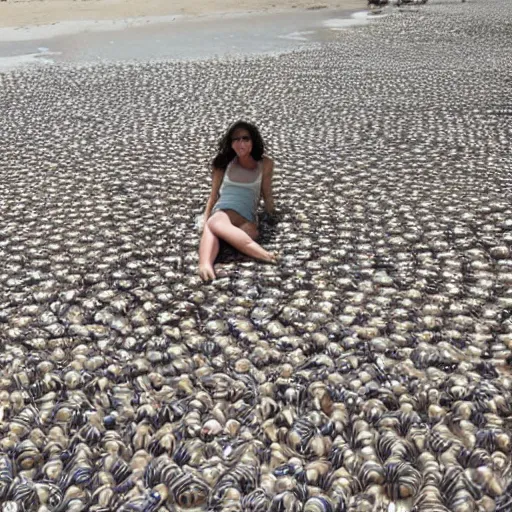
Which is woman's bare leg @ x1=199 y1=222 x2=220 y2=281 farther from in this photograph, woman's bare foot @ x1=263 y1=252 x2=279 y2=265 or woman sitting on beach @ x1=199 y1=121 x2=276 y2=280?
woman's bare foot @ x1=263 y1=252 x2=279 y2=265

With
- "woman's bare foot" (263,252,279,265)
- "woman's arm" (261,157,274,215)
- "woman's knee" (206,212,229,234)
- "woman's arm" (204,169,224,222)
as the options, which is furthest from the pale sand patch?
"woman's bare foot" (263,252,279,265)

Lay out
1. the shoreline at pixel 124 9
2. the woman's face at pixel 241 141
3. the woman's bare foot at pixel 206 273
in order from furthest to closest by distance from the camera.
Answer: the shoreline at pixel 124 9, the woman's face at pixel 241 141, the woman's bare foot at pixel 206 273

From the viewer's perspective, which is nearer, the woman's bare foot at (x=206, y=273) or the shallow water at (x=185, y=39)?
the woman's bare foot at (x=206, y=273)

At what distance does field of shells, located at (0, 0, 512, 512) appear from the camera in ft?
10.3

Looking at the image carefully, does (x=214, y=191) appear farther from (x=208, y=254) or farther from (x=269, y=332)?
(x=269, y=332)

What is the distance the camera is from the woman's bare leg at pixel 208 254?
5249mm

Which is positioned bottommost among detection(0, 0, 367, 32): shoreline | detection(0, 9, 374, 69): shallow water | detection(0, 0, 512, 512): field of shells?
detection(0, 0, 512, 512): field of shells

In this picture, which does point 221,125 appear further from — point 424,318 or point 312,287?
point 424,318

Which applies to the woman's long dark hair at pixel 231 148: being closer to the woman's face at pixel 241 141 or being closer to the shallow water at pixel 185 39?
the woman's face at pixel 241 141

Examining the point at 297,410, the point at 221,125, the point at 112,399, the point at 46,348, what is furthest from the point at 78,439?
the point at 221,125

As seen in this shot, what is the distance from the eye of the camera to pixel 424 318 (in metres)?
4.55

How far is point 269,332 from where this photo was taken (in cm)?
446

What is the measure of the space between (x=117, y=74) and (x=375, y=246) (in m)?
13.9

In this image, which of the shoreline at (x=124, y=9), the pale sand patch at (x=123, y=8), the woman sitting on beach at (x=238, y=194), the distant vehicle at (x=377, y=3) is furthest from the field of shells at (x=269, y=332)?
the distant vehicle at (x=377, y=3)
